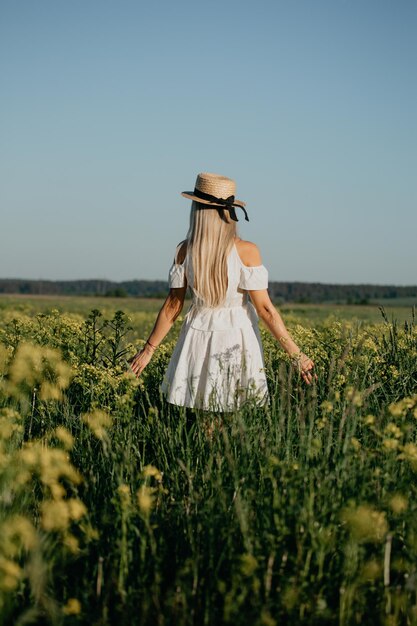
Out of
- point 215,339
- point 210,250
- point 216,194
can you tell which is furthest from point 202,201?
point 215,339

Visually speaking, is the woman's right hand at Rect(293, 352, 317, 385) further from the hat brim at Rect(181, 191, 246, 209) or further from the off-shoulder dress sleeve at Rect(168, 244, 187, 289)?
the hat brim at Rect(181, 191, 246, 209)

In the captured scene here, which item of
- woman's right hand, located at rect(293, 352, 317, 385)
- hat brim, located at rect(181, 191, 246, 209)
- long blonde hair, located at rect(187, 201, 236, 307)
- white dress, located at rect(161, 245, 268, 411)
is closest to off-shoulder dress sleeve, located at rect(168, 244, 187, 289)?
white dress, located at rect(161, 245, 268, 411)

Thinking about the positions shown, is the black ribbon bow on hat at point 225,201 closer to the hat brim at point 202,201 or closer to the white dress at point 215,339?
the hat brim at point 202,201

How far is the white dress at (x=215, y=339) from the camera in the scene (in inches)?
187

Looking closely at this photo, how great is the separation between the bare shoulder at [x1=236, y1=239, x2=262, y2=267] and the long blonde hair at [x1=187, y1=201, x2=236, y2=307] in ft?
0.27

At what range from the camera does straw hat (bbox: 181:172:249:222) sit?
477cm

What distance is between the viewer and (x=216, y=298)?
15.8 ft

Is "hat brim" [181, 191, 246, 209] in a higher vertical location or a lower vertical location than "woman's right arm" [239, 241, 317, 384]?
higher

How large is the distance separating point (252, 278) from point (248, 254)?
0.18 metres

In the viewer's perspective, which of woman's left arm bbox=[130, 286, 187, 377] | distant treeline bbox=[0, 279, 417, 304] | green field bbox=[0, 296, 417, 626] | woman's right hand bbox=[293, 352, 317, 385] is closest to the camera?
green field bbox=[0, 296, 417, 626]

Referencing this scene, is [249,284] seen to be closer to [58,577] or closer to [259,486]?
[259,486]

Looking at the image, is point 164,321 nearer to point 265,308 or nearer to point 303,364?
point 265,308

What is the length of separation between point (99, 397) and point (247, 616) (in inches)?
112

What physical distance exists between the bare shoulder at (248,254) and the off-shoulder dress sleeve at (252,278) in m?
0.04
